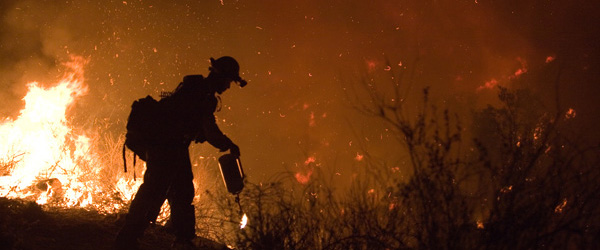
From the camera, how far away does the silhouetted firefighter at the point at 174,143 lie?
9.39 feet

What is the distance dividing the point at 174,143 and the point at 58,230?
3.79 feet

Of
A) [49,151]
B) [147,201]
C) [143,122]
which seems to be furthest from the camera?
[49,151]

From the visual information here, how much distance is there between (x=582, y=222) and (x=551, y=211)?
0.18 m

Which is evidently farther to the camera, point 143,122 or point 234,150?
point 234,150

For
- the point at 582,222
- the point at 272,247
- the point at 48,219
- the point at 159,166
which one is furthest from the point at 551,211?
the point at 48,219

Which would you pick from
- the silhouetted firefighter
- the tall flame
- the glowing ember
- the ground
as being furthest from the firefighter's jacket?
the tall flame

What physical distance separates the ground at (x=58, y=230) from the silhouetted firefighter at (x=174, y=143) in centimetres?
33

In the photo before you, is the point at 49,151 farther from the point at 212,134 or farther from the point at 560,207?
the point at 560,207

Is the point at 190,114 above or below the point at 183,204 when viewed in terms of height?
above

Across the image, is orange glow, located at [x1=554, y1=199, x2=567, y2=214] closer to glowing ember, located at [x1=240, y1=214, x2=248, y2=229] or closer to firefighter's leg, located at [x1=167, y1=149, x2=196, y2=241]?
glowing ember, located at [x1=240, y1=214, x2=248, y2=229]

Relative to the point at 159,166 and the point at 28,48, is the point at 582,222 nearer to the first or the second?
the point at 159,166

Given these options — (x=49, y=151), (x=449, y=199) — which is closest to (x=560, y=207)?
(x=449, y=199)

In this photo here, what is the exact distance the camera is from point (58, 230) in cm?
308

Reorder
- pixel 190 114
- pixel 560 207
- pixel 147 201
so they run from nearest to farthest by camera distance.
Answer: pixel 560 207 → pixel 147 201 → pixel 190 114
